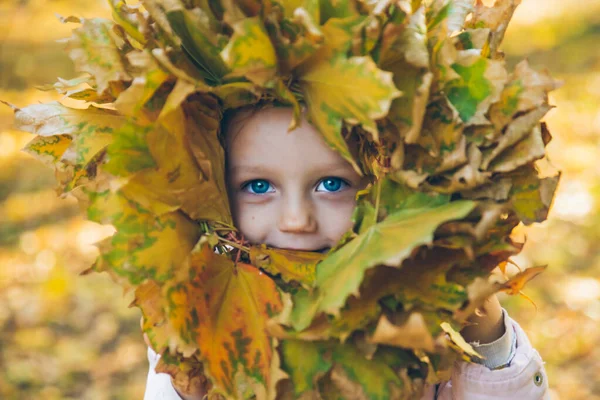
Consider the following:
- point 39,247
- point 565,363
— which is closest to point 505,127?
point 565,363

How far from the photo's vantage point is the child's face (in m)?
1.07

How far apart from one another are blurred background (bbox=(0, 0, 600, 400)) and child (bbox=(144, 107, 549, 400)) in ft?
2.02

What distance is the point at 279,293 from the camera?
101 centimetres

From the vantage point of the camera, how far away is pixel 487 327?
1.20m

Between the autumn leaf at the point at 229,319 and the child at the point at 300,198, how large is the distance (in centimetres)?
10

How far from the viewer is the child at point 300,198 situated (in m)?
1.07

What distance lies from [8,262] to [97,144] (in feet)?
6.09

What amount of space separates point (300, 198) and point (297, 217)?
0.11 feet

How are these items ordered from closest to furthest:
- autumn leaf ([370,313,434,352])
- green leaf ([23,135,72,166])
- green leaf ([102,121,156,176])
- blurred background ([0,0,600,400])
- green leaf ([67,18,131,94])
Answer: autumn leaf ([370,313,434,352]), green leaf ([102,121,156,176]), green leaf ([67,18,131,94]), green leaf ([23,135,72,166]), blurred background ([0,0,600,400])

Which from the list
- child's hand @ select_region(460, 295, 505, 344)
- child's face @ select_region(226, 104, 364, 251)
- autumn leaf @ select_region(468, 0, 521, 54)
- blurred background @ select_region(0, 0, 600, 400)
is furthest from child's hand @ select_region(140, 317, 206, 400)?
blurred background @ select_region(0, 0, 600, 400)

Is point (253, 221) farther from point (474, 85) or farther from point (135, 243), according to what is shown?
point (474, 85)

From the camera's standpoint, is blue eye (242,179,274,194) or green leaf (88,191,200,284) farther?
blue eye (242,179,274,194)

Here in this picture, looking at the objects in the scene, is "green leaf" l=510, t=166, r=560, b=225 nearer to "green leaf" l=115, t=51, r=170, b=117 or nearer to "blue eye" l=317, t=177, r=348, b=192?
"blue eye" l=317, t=177, r=348, b=192

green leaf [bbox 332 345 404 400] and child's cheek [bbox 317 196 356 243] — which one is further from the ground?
child's cheek [bbox 317 196 356 243]
